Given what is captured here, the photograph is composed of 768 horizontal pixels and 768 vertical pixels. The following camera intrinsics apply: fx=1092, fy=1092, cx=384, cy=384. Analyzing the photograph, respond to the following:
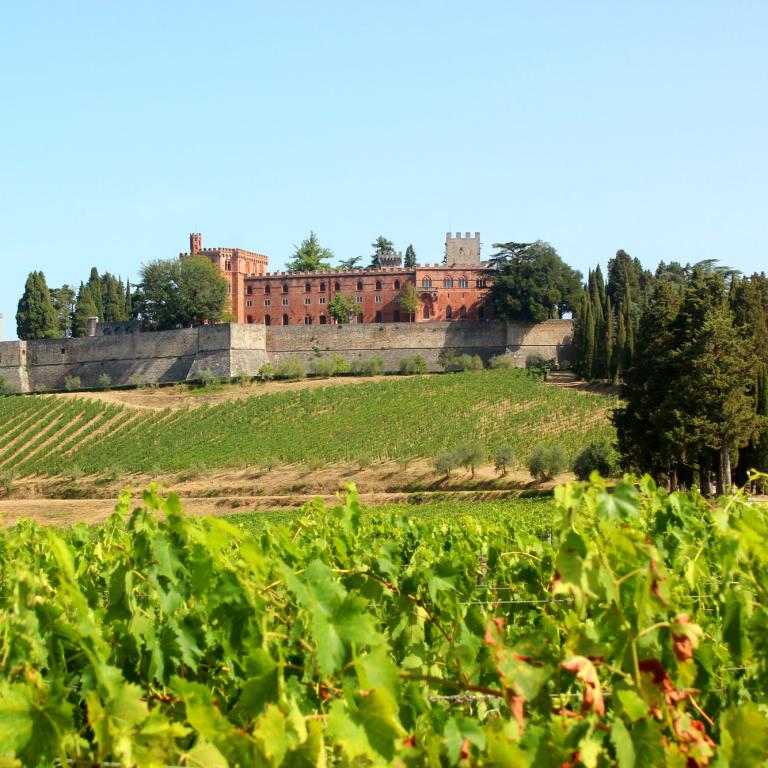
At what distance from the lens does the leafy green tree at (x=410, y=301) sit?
69.3 metres

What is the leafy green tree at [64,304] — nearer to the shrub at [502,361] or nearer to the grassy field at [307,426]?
the grassy field at [307,426]

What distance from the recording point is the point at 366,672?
2.99 m

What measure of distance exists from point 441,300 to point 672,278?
48.5 feet

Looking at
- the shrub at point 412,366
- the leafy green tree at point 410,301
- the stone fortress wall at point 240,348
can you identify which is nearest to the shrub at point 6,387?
the stone fortress wall at point 240,348

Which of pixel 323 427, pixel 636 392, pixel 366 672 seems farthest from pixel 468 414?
pixel 366 672

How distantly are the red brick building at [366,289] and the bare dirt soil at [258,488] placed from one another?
28.5m

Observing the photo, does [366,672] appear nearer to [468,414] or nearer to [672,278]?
[468,414]

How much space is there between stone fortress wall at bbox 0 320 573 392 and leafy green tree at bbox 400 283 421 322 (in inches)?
214

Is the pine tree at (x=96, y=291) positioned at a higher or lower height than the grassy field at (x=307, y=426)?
higher

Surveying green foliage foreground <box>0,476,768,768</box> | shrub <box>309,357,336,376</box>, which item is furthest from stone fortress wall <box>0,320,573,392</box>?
green foliage foreground <box>0,476,768,768</box>

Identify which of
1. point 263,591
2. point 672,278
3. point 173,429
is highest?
point 672,278

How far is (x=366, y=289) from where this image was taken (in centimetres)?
7181

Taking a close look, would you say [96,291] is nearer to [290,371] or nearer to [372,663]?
[290,371]

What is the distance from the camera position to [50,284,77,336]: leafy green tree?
266ft
